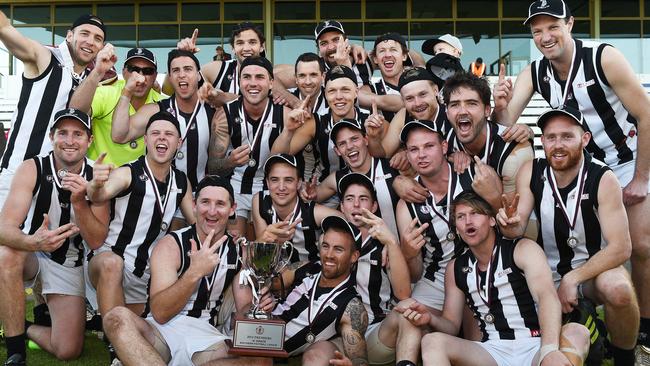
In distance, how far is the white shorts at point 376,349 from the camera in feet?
17.5

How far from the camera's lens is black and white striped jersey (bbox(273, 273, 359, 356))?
→ 5.27 m

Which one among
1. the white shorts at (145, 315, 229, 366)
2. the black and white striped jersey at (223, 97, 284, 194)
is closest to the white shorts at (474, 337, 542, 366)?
the white shorts at (145, 315, 229, 366)

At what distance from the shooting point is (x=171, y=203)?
19.4 ft

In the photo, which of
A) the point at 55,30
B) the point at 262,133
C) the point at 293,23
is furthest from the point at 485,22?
the point at 262,133

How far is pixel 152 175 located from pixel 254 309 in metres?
1.55

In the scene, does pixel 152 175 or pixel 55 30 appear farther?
pixel 55 30

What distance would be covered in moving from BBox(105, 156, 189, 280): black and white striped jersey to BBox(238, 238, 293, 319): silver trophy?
1.00 meters

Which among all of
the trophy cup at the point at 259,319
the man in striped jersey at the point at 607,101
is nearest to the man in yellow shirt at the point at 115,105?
the trophy cup at the point at 259,319

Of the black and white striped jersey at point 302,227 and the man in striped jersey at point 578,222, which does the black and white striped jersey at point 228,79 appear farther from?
the man in striped jersey at point 578,222

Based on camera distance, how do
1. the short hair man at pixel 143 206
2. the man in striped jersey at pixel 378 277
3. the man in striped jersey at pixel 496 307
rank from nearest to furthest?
the man in striped jersey at pixel 496 307, the man in striped jersey at pixel 378 277, the short hair man at pixel 143 206

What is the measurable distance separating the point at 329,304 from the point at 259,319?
64 cm

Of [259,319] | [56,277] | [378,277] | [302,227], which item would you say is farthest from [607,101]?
[56,277]

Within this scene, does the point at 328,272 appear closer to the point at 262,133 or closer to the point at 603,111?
the point at 262,133

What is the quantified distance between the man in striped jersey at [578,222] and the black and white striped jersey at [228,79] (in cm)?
325
